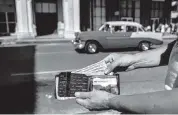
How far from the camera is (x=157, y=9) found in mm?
24625

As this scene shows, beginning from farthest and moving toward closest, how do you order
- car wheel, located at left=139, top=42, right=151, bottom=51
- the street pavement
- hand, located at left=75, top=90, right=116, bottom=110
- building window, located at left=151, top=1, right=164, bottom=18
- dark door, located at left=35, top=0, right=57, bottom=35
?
building window, located at left=151, top=1, right=164, bottom=18
dark door, located at left=35, top=0, right=57, bottom=35
car wheel, located at left=139, top=42, right=151, bottom=51
the street pavement
hand, located at left=75, top=90, right=116, bottom=110

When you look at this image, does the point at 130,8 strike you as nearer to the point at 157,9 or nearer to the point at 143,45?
the point at 157,9

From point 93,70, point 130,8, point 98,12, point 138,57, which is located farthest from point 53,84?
point 130,8

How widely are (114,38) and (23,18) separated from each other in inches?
369

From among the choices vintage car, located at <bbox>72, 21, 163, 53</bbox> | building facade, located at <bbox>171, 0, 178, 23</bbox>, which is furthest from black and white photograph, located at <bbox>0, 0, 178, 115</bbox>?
building facade, located at <bbox>171, 0, 178, 23</bbox>

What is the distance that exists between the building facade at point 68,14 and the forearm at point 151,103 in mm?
18331

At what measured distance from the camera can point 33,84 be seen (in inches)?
247

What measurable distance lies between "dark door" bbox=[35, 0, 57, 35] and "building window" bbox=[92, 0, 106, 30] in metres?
4.00

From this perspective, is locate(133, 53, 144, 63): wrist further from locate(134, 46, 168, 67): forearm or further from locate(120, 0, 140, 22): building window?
locate(120, 0, 140, 22): building window

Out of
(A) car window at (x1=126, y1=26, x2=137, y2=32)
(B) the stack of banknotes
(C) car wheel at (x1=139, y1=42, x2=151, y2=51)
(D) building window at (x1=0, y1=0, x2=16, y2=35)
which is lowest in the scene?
(C) car wheel at (x1=139, y1=42, x2=151, y2=51)

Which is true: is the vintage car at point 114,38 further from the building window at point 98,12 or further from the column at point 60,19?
the building window at point 98,12

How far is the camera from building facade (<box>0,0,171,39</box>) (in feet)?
61.4

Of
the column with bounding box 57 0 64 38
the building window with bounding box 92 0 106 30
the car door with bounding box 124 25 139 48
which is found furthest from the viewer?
the building window with bounding box 92 0 106 30

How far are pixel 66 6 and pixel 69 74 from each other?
1852 centimetres
